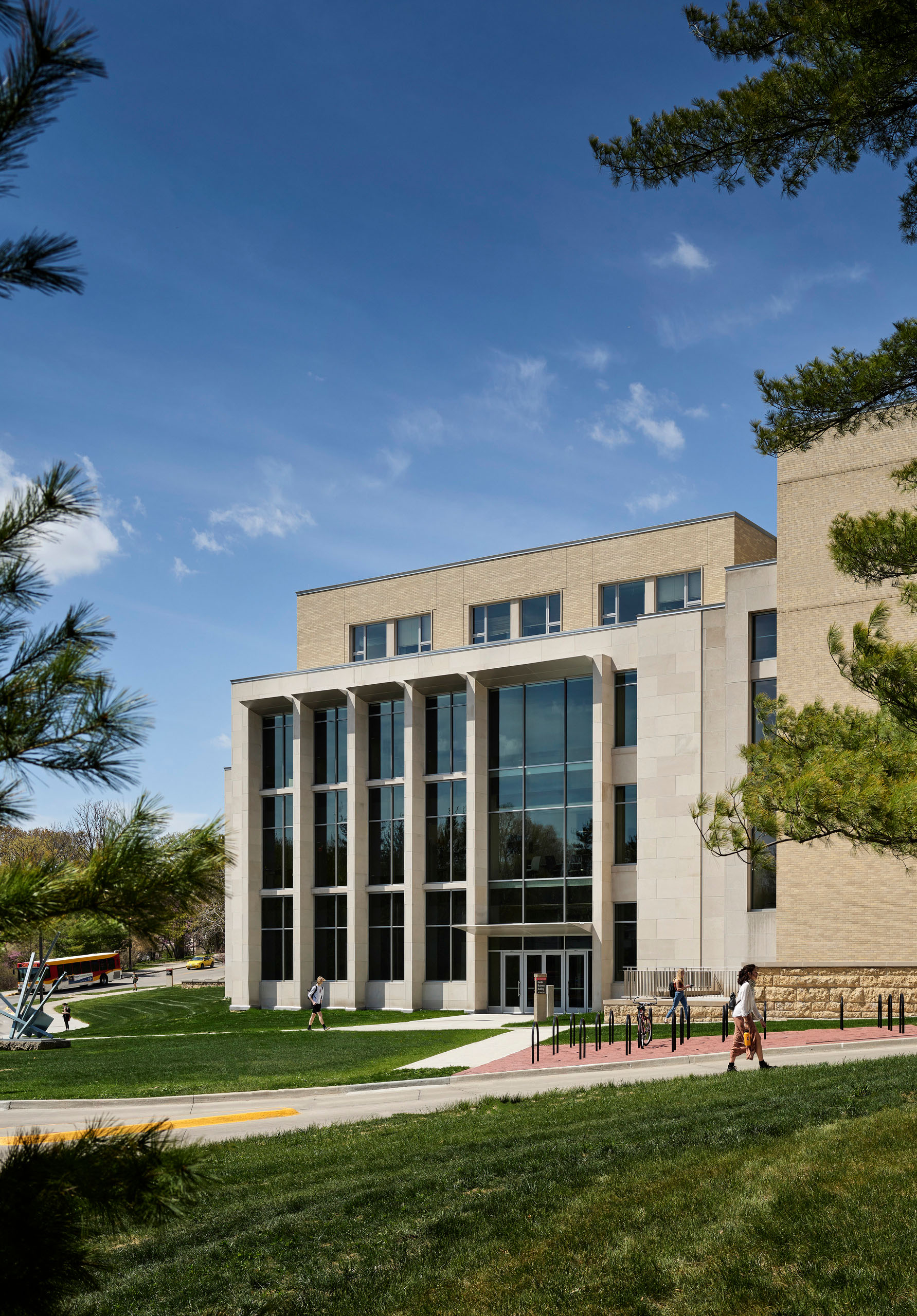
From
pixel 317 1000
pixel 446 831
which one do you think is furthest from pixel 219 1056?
pixel 446 831

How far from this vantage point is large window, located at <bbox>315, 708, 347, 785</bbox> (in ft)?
149

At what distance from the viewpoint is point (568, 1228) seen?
24.9 ft

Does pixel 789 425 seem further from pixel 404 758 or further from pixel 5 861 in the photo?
pixel 404 758

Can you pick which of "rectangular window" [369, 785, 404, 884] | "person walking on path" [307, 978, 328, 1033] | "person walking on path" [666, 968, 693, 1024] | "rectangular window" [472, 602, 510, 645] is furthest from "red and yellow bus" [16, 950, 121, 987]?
"person walking on path" [666, 968, 693, 1024]

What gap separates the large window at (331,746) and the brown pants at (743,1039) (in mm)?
28772

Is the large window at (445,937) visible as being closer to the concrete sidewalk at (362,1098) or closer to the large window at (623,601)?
the large window at (623,601)

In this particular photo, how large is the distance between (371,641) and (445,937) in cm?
1393

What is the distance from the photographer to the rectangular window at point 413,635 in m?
47.9

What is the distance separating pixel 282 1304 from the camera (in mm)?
6715

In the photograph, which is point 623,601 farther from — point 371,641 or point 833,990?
point 833,990

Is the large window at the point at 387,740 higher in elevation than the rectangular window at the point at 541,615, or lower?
lower

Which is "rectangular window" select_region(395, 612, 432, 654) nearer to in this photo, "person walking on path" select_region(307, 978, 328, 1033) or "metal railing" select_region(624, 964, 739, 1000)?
"person walking on path" select_region(307, 978, 328, 1033)

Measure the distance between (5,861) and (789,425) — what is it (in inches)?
397

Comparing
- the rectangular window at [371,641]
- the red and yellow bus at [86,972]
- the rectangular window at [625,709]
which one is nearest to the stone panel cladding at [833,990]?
the rectangular window at [625,709]
